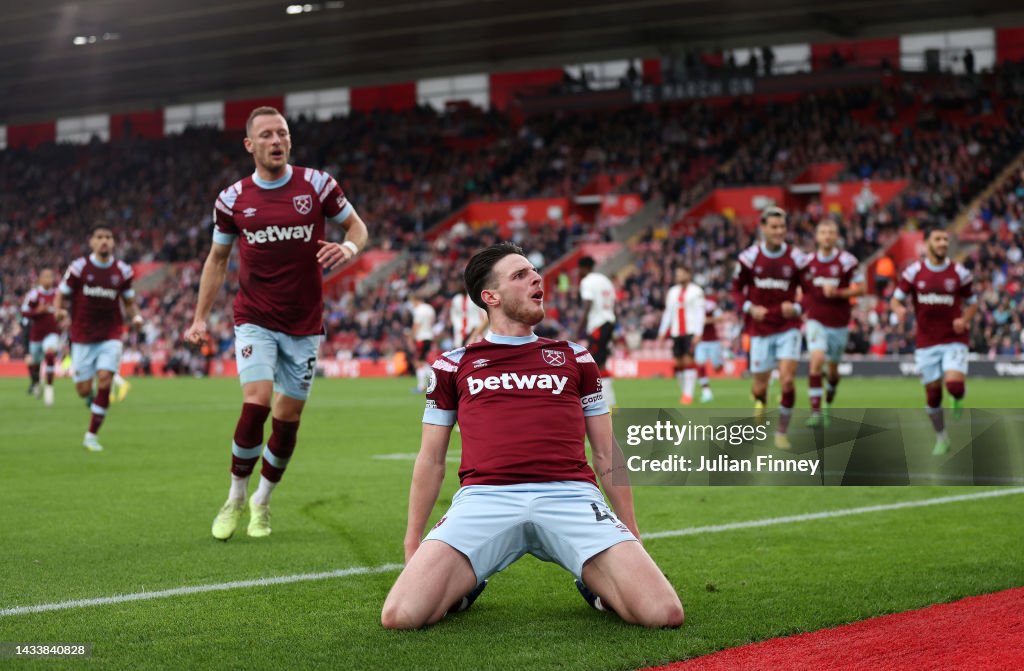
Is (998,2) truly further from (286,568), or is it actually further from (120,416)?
(286,568)

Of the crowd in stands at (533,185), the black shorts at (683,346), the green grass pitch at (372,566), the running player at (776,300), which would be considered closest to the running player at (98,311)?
the green grass pitch at (372,566)

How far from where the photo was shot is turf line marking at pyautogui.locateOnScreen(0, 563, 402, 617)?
535 cm

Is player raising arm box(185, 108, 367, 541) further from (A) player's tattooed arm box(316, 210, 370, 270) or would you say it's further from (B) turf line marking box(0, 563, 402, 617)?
(B) turf line marking box(0, 563, 402, 617)

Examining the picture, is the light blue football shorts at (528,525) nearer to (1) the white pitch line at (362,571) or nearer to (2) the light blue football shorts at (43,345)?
(1) the white pitch line at (362,571)

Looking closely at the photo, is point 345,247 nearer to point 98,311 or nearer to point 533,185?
point 98,311

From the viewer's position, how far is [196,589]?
5.82 meters

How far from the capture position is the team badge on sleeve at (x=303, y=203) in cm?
759

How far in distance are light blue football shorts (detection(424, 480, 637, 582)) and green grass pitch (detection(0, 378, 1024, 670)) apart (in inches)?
11.3

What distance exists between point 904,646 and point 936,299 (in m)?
8.25

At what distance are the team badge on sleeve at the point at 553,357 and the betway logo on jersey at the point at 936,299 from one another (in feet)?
26.1

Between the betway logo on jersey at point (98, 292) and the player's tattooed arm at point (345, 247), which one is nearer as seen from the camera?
the player's tattooed arm at point (345, 247)

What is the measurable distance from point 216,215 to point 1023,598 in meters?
4.89

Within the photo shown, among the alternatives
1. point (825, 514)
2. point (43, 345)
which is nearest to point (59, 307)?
point (825, 514)

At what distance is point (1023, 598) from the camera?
538cm
